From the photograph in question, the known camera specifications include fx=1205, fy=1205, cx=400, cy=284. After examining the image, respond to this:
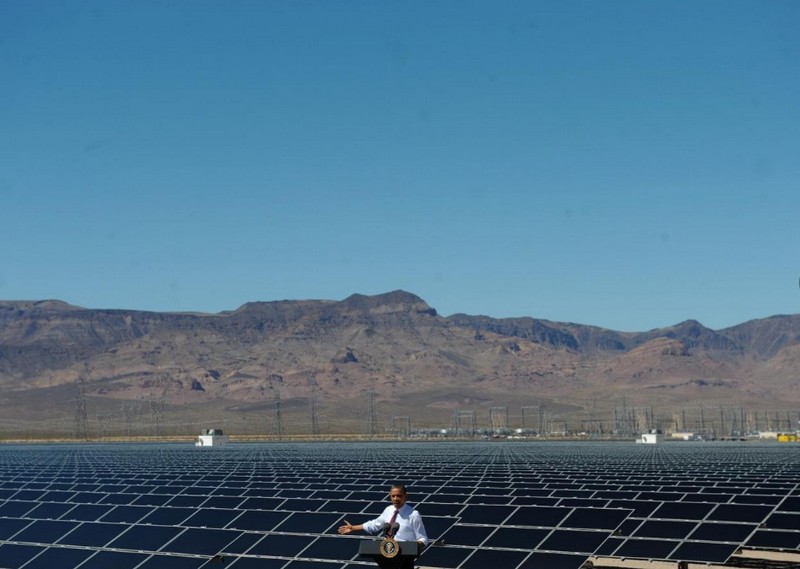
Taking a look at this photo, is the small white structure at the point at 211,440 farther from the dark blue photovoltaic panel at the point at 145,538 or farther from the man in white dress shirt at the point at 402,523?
the man in white dress shirt at the point at 402,523

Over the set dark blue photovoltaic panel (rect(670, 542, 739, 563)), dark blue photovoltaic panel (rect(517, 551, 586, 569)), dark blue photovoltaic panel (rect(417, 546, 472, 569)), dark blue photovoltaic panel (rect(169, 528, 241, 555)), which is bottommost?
dark blue photovoltaic panel (rect(670, 542, 739, 563))

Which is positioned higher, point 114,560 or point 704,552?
point 114,560

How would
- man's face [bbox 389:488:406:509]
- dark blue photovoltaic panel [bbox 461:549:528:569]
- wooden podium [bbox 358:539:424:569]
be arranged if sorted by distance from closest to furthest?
wooden podium [bbox 358:539:424:569]
man's face [bbox 389:488:406:509]
dark blue photovoltaic panel [bbox 461:549:528:569]

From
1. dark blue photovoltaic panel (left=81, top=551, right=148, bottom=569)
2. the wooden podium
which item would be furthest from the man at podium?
dark blue photovoltaic panel (left=81, top=551, right=148, bottom=569)

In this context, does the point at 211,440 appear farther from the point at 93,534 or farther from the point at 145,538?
the point at 145,538

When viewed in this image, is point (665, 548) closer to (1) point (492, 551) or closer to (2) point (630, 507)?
(1) point (492, 551)

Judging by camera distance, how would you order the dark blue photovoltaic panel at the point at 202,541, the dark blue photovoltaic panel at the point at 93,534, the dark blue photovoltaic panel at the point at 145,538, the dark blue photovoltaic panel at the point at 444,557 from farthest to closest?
1. the dark blue photovoltaic panel at the point at 93,534
2. the dark blue photovoltaic panel at the point at 145,538
3. the dark blue photovoltaic panel at the point at 202,541
4. the dark blue photovoltaic panel at the point at 444,557

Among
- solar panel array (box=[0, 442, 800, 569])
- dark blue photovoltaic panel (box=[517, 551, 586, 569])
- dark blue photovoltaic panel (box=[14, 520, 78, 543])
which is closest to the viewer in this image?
dark blue photovoltaic panel (box=[517, 551, 586, 569])

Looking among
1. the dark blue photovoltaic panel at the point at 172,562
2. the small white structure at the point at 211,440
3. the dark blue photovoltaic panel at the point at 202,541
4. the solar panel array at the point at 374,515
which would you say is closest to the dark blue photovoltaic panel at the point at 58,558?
the solar panel array at the point at 374,515

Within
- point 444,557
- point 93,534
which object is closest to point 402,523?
point 444,557

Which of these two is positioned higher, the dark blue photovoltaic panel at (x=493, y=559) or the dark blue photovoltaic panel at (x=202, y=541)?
the dark blue photovoltaic panel at (x=202, y=541)

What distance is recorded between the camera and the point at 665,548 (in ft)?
83.2

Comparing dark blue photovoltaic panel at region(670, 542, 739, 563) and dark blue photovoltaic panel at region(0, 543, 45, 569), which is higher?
dark blue photovoltaic panel at region(0, 543, 45, 569)

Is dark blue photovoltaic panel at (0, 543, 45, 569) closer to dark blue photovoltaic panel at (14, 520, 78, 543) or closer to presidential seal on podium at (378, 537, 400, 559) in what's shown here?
dark blue photovoltaic panel at (14, 520, 78, 543)
